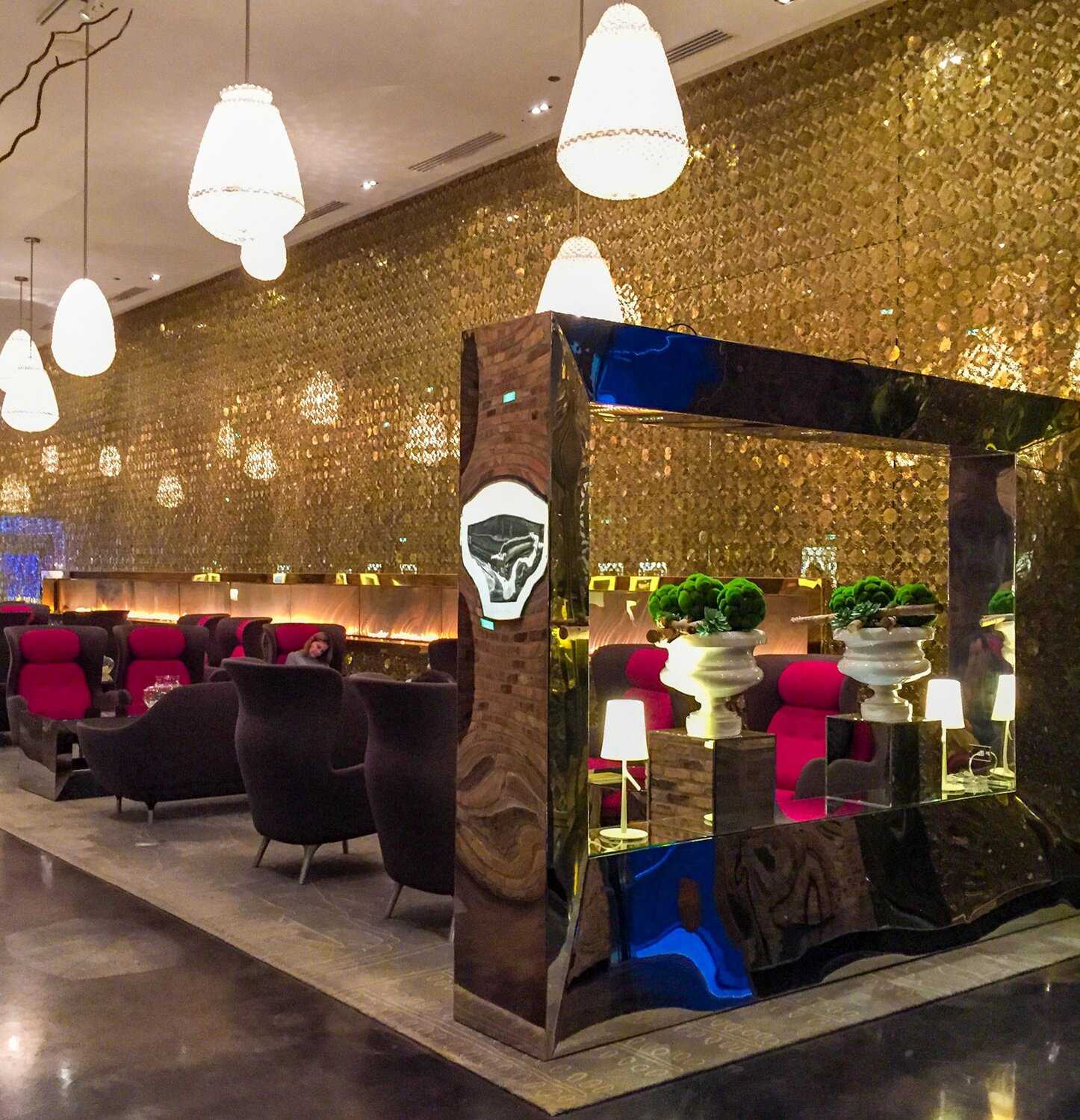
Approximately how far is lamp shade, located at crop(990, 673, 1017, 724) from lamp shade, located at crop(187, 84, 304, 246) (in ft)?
11.3

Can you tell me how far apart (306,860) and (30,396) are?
6340mm

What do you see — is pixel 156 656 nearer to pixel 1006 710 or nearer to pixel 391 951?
pixel 391 951

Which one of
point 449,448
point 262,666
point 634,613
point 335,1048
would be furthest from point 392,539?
point 335,1048

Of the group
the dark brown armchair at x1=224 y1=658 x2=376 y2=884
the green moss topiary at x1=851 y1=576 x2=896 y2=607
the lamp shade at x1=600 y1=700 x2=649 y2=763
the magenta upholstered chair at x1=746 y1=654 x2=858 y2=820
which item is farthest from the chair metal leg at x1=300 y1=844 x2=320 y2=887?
the green moss topiary at x1=851 y1=576 x2=896 y2=607

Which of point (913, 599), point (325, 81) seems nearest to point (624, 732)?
point (913, 599)

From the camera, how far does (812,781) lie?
16.2 feet

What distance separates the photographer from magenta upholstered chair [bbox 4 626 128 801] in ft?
25.8

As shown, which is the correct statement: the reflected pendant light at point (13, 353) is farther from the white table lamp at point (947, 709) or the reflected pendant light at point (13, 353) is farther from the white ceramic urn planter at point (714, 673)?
the white table lamp at point (947, 709)

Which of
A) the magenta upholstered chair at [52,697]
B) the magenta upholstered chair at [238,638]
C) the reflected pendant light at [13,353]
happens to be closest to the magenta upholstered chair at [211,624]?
the magenta upholstered chair at [238,638]

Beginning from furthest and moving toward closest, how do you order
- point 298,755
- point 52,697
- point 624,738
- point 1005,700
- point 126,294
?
point 126,294
point 52,697
point 298,755
point 1005,700
point 624,738

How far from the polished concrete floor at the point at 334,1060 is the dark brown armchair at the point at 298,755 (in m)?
1.15

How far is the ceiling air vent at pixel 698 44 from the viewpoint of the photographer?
24.9 feet

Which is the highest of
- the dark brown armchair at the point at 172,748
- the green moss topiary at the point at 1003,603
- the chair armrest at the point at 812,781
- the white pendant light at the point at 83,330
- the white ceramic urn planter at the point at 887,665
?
the white pendant light at the point at 83,330

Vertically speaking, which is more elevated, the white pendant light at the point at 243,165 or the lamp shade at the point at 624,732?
the white pendant light at the point at 243,165
